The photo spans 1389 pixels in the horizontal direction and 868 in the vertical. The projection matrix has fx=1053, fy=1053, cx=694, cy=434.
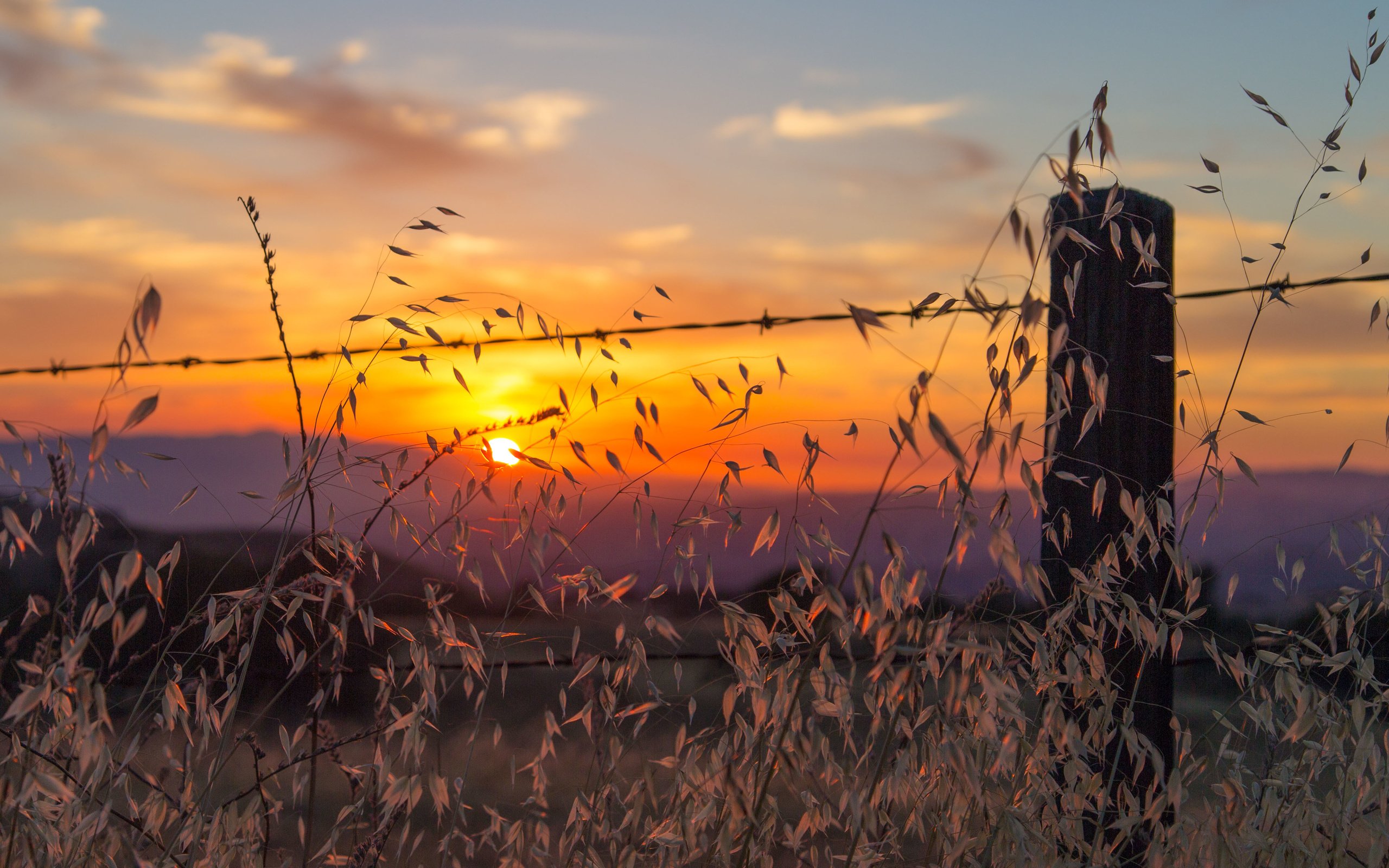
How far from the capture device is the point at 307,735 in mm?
2094

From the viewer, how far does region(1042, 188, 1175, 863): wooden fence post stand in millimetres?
2072

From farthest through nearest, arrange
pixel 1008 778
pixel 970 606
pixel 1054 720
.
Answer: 1. pixel 1008 778
2. pixel 1054 720
3. pixel 970 606

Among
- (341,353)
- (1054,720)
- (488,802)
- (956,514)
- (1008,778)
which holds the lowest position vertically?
(488,802)

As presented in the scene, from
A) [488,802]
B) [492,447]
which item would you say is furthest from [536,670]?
[492,447]

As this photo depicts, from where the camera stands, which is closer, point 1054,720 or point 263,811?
point 263,811

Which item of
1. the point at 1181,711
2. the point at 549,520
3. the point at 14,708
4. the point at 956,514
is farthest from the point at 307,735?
the point at 1181,711

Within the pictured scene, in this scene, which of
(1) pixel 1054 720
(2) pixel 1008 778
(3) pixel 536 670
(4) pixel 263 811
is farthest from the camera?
(3) pixel 536 670

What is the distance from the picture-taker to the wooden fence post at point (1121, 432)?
2072 mm

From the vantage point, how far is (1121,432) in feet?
6.94

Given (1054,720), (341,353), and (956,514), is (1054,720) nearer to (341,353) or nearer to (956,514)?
(956,514)

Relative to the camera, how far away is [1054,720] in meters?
1.85

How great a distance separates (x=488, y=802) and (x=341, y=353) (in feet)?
3.33

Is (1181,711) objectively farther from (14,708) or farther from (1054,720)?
(14,708)

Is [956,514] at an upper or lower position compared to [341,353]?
lower
